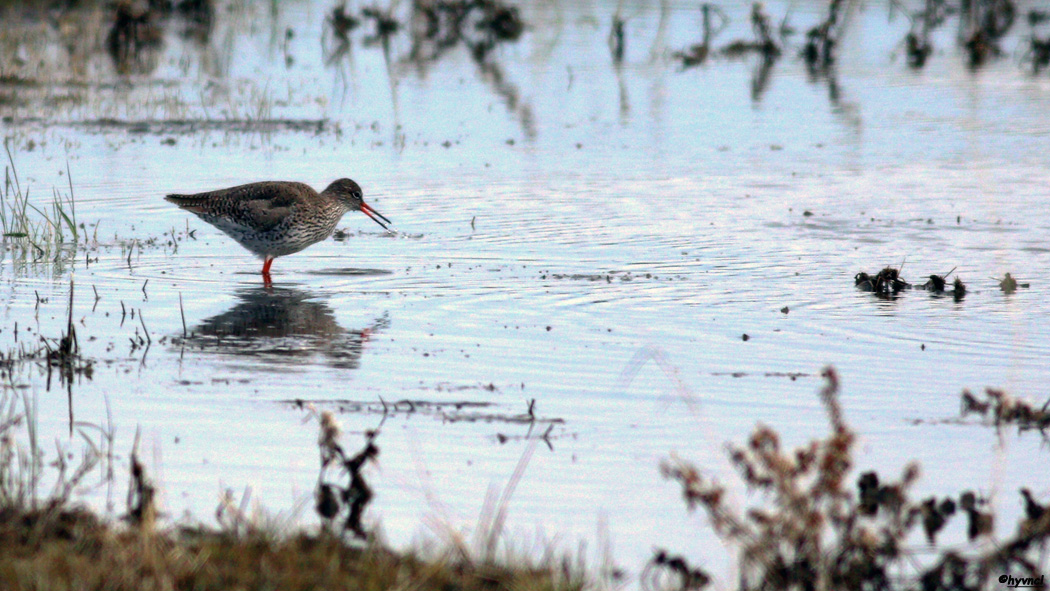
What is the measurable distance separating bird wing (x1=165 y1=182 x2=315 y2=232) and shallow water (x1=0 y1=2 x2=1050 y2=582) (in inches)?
19.2

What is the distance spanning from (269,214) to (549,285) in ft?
7.63

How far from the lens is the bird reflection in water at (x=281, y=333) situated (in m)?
9.54

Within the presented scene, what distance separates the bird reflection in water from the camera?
31.3ft

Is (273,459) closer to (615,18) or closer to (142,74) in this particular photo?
(142,74)

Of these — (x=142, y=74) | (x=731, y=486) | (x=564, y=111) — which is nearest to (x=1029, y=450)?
(x=731, y=486)

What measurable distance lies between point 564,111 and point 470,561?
17.7m

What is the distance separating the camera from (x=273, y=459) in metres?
7.24

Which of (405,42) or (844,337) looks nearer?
(844,337)

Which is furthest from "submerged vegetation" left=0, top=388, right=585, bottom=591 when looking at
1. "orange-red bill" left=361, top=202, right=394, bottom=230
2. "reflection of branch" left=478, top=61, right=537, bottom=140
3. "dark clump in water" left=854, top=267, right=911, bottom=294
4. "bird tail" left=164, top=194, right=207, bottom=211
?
"reflection of branch" left=478, top=61, right=537, bottom=140

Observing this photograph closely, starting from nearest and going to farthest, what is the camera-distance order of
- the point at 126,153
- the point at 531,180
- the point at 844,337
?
the point at 844,337 < the point at 531,180 < the point at 126,153

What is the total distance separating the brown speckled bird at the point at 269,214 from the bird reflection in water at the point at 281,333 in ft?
2.81

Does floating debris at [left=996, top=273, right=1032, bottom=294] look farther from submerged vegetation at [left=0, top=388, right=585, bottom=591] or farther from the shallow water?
submerged vegetation at [left=0, top=388, right=585, bottom=591]

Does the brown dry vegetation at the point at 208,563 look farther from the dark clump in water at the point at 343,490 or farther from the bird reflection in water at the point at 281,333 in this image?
the bird reflection in water at the point at 281,333

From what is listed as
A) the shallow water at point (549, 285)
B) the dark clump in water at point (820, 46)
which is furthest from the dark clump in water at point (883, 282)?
the dark clump in water at point (820, 46)
